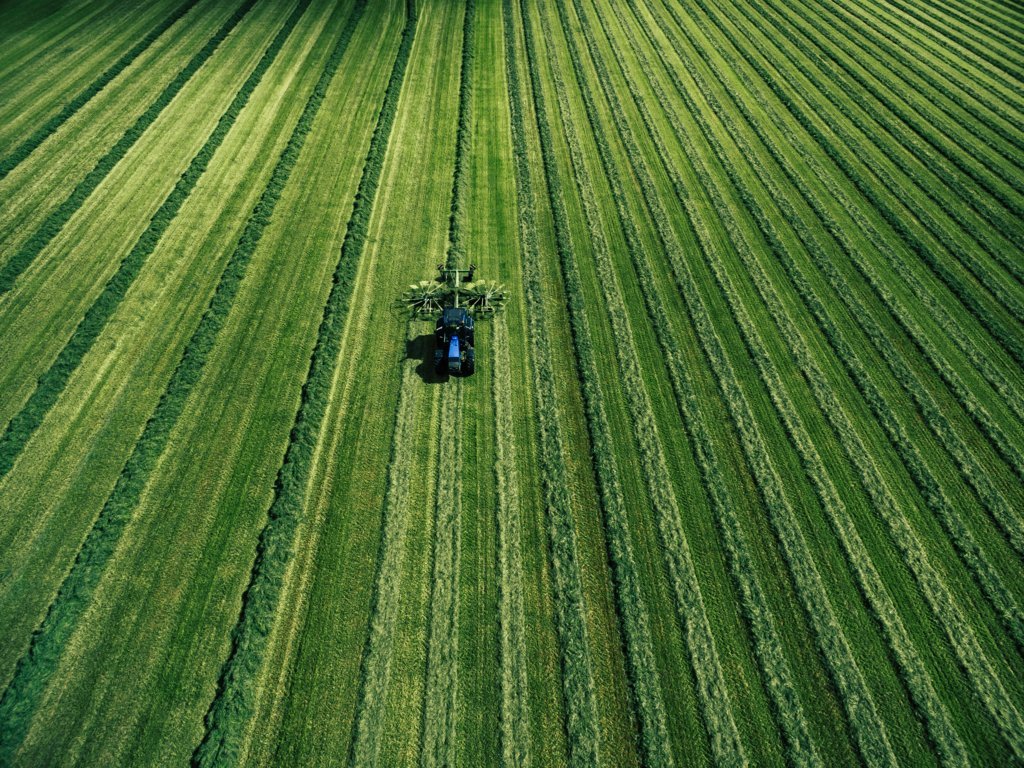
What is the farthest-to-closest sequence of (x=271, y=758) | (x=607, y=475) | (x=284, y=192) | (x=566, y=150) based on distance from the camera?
(x=566, y=150) < (x=284, y=192) < (x=607, y=475) < (x=271, y=758)

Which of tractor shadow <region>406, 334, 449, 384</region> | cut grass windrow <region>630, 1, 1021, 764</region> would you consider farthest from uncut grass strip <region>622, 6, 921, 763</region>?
tractor shadow <region>406, 334, 449, 384</region>

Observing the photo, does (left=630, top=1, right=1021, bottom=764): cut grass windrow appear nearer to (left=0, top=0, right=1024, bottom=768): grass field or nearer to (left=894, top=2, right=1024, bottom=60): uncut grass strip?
(left=0, top=0, right=1024, bottom=768): grass field

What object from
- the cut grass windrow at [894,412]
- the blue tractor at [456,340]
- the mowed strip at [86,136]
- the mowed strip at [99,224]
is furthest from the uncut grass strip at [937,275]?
the mowed strip at [86,136]

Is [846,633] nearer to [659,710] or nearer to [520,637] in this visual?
[659,710]

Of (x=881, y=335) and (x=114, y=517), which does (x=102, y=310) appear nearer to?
(x=114, y=517)

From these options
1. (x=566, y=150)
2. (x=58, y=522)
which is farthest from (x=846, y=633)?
(x=566, y=150)

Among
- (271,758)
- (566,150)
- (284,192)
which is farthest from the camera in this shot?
(566,150)
